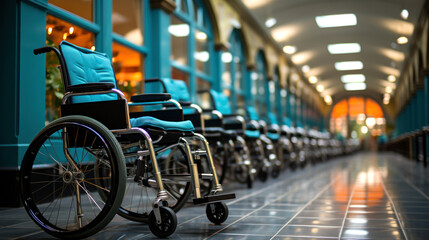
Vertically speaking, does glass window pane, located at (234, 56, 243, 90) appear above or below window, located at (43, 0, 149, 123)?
above

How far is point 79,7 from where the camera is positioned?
4023 mm

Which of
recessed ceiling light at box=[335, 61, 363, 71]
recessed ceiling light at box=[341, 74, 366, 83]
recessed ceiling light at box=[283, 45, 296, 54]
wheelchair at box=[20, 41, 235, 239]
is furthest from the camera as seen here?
recessed ceiling light at box=[341, 74, 366, 83]

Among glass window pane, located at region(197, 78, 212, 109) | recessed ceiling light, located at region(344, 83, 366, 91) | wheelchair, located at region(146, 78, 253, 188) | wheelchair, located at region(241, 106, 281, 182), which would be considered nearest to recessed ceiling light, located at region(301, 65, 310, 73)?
recessed ceiling light, located at region(344, 83, 366, 91)

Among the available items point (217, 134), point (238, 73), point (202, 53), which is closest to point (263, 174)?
point (217, 134)

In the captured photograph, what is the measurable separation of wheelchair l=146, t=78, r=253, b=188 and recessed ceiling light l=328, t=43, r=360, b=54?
10709mm

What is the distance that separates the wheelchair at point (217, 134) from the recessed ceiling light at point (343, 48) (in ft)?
35.1

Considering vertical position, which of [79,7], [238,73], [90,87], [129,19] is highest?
[238,73]

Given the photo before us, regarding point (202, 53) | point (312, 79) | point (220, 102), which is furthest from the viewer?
point (312, 79)

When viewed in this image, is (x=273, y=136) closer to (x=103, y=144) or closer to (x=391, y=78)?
(x=103, y=144)

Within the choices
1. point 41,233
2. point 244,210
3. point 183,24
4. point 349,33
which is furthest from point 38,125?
point 349,33

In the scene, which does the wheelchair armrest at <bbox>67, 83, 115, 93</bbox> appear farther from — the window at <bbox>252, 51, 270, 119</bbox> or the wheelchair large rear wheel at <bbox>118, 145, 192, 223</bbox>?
the window at <bbox>252, 51, 270, 119</bbox>

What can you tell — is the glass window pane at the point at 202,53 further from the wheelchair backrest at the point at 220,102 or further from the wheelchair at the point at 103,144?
the wheelchair at the point at 103,144

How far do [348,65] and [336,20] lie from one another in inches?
280

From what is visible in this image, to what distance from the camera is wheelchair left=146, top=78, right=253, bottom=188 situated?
3.22 m
